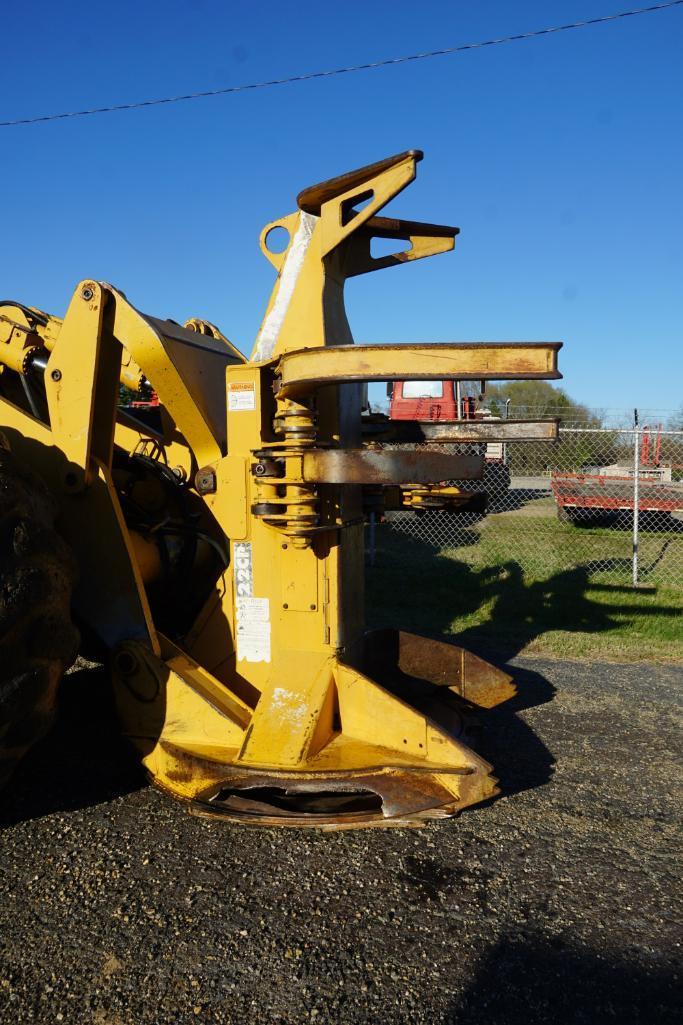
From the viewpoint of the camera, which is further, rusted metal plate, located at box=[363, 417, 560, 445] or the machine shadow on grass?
the machine shadow on grass

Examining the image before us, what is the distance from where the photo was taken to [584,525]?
14344 mm

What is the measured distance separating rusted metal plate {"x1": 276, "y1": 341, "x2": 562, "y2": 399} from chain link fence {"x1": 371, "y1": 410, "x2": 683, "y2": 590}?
19.9ft

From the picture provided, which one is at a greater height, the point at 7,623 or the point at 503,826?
the point at 7,623

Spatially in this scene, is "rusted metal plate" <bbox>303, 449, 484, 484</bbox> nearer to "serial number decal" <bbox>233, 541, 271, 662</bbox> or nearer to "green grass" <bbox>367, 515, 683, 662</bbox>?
"serial number decal" <bbox>233, 541, 271, 662</bbox>

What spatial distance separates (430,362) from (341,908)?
2018mm

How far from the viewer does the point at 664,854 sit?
308 cm

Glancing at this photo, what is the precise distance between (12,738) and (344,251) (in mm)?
2618

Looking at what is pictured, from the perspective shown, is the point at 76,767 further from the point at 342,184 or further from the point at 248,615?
the point at 342,184

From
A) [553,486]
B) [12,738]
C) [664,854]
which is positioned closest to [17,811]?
[12,738]

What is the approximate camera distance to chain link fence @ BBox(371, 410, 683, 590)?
9531 millimetres

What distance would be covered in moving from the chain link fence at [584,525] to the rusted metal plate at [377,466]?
5.84 m

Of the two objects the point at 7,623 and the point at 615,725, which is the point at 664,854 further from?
the point at 7,623

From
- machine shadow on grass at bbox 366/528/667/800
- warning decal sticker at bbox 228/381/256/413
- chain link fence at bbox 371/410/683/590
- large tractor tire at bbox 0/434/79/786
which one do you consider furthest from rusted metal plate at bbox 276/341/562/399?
chain link fence at bbox 371/410/683/590

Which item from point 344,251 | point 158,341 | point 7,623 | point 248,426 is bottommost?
point 7,623
